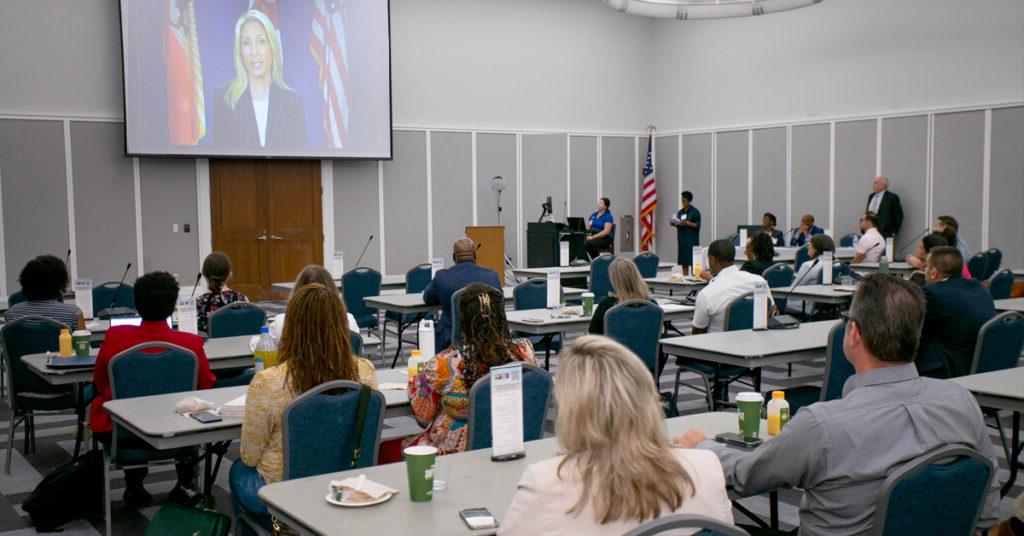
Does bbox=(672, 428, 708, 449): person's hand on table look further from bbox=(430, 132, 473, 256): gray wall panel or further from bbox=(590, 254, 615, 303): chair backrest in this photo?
Answer: bbox=(430, 132, 473, 256): gray wall panel

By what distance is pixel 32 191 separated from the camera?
12.7 metres

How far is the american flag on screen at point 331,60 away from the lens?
1427 cm

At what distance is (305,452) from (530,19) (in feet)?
48.2

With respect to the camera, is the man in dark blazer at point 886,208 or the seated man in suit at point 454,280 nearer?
the seated man in suit at point 454,280

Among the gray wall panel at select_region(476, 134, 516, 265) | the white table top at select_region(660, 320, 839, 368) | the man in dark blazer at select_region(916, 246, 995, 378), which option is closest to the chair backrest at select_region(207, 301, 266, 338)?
the white table top at select_region(660, 320, 839, 368)

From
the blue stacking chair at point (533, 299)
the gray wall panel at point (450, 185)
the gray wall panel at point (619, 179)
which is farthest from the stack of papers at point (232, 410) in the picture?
the gray wall panel at point (619, 179)

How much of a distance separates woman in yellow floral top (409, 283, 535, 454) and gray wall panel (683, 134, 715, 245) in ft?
47.3

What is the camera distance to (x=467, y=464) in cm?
292

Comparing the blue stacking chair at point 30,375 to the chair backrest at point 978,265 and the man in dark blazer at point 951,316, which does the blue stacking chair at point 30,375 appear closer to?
the man in dark blazer at point 951,316

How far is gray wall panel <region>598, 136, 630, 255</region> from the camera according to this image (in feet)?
59.0

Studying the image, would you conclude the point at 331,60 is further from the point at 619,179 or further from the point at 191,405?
the point at 191,405

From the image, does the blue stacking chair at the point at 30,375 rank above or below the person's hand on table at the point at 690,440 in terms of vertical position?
below

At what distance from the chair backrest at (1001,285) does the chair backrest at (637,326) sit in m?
3.99

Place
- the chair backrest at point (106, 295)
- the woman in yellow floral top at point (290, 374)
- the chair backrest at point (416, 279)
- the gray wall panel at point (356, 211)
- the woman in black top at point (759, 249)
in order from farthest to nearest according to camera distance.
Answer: the gray wall panel at point (356, 211)
the chair backrest at point (416, 279)
the woman in black top at point (759, 249)
the chair backrest at point (106, 295)
the woman in yellow floral top at point (290, 374)
